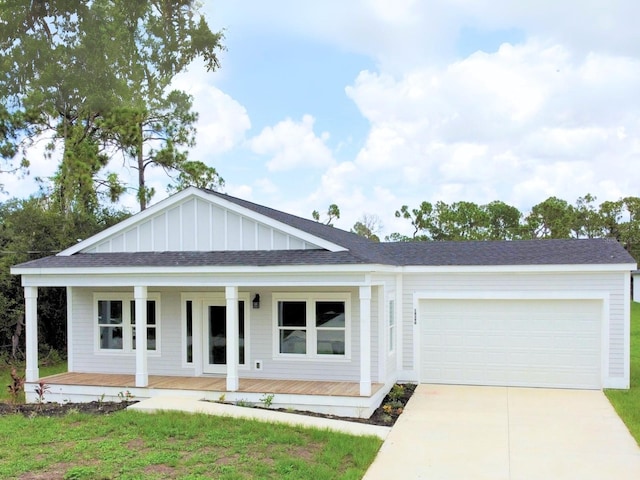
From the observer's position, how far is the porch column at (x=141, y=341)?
11.8m

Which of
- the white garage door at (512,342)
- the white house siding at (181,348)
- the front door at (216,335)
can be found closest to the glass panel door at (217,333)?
the front door at (216,335)

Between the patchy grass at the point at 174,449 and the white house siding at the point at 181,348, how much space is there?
3329 millimetres

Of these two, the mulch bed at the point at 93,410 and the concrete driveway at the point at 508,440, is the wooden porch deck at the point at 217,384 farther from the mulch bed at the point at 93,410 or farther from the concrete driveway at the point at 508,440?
the concrete driveway at the point at 508,440

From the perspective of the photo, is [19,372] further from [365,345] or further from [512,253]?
[512,253]

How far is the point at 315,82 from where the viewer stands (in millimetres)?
20000

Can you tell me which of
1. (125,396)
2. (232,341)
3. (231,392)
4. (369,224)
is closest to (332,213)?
(369,224)

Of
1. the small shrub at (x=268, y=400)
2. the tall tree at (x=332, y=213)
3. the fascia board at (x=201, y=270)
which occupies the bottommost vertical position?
the small shrub at (x=268, y=400)

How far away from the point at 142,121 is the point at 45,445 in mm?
18873

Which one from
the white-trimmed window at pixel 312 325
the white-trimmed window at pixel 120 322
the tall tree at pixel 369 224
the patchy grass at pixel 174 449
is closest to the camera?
the patchy grass at pixel 174 449

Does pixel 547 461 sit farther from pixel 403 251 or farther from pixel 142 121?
pixel 142 121

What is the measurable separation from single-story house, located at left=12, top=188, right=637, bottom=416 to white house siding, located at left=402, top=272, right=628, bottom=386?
24 millimetres

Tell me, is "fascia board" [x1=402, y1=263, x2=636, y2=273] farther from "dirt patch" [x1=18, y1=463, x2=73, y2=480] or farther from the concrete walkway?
"dirt patch" [x1=18, y1=463, x2=73, y2=480]

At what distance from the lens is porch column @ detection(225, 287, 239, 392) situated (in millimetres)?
11398

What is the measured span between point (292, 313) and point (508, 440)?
554 centimetres
